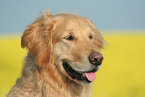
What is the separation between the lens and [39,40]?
468cm

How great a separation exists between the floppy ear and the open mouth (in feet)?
1.14

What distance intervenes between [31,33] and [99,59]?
1268mm

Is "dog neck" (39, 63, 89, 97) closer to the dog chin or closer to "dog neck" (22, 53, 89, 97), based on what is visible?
"dog neck" (22, 53, 89, 97)

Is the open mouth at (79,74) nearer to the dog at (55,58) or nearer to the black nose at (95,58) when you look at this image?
the dog at (55,58)

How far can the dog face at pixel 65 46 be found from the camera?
4426 millimetres

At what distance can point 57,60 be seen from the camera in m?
4.63

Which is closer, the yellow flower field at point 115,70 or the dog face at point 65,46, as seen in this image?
the dog face at point 65,46

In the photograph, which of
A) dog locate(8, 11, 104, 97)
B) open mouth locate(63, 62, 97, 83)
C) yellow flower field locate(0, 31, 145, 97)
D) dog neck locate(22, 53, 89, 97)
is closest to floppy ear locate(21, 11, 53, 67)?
dog locate(8, 11, 104, 97)

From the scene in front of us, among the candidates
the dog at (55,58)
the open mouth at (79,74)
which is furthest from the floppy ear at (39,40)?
the open mouth at (79,74)

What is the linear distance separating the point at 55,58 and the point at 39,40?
412 mm

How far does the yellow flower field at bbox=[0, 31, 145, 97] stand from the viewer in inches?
407

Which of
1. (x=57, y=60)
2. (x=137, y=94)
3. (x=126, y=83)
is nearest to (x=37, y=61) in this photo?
(x=57, y=60)

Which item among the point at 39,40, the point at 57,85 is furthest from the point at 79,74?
the point at 39,40

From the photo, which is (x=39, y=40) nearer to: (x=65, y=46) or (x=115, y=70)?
(x=65, y=46)
